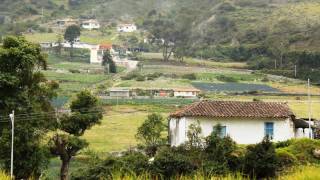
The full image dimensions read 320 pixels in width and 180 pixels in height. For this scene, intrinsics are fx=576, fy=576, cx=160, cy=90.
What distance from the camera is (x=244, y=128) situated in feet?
98.8

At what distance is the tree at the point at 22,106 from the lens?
2377 centimetres

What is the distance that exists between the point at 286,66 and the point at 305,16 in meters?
36.4

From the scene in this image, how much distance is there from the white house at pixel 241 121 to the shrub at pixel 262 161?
249 inches

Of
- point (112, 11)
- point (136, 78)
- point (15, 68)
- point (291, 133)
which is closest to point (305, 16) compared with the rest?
point (136, 78)

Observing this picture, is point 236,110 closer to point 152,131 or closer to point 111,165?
point 152,131

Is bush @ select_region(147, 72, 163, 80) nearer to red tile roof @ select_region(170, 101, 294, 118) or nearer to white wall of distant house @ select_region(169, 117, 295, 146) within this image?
red tile roof @ select_region(170, 101, 294, 118)

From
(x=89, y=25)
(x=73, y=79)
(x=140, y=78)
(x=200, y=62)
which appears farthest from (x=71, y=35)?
(x=89, y=25)

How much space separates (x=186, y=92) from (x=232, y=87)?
1063 cm

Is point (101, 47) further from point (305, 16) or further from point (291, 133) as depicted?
point (291, 133)

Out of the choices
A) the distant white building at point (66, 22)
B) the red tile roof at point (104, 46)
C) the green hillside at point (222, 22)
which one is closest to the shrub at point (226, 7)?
the green hillside at point (222, 22)

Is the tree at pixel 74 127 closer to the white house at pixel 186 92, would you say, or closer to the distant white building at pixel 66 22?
the white house at pixel 186 92

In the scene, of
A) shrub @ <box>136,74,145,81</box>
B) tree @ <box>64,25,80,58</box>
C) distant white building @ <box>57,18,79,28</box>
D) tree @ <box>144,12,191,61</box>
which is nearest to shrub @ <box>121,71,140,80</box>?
shrub @ <box>136,74,145,81</box>

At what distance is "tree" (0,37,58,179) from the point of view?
78.0ft

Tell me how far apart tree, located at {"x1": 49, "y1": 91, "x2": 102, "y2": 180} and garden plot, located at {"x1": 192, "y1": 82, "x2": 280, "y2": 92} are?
160 ft
